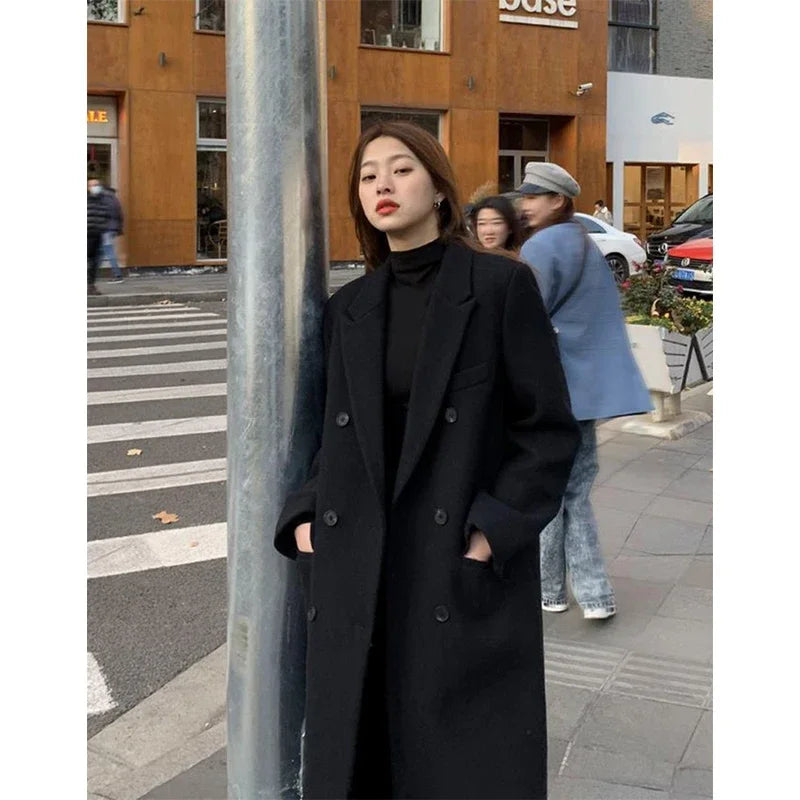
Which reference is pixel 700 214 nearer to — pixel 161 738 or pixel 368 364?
pixel 161 738

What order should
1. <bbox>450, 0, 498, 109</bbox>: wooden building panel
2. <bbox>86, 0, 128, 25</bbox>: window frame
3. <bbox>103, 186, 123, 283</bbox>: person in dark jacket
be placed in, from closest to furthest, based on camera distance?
<bbox>103, 186, 123, 283</bbox>: person in dark jacket < <bbox>86, 0, 128, 25</bbox>: window frame < <bbox>450, 0, 498, 109</bbox>: wooden building panel

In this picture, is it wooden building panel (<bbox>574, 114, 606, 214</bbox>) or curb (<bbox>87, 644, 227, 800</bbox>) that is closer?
curb (<bbox>87, 644, 227, 800</bbox>)

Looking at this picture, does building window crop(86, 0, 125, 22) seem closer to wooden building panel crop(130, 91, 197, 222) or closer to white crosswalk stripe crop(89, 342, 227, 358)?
wooden building panel crop(130, 91, 197, 222)

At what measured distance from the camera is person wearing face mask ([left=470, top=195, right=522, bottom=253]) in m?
4.78

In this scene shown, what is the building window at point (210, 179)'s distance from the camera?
80.3ft

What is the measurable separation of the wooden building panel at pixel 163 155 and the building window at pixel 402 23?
4.59m

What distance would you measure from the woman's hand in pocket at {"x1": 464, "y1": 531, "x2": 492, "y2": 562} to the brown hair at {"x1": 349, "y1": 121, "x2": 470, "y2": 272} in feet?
2.16

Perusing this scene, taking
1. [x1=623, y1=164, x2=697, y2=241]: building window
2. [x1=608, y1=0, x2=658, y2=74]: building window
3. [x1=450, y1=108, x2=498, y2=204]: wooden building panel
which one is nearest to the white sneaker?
[x1=450, y1=108, x2=498, y2=204]: wooden building panel

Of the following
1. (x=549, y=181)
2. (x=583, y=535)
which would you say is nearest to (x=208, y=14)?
(x=549, y=181)

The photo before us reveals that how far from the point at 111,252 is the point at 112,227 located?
1.61m

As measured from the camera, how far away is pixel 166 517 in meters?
6.73

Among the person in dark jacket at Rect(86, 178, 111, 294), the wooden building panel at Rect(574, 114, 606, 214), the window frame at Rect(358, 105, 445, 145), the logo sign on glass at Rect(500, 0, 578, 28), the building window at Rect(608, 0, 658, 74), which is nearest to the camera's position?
the person in dark jacket at Rect(86, 178, 111, 294)
